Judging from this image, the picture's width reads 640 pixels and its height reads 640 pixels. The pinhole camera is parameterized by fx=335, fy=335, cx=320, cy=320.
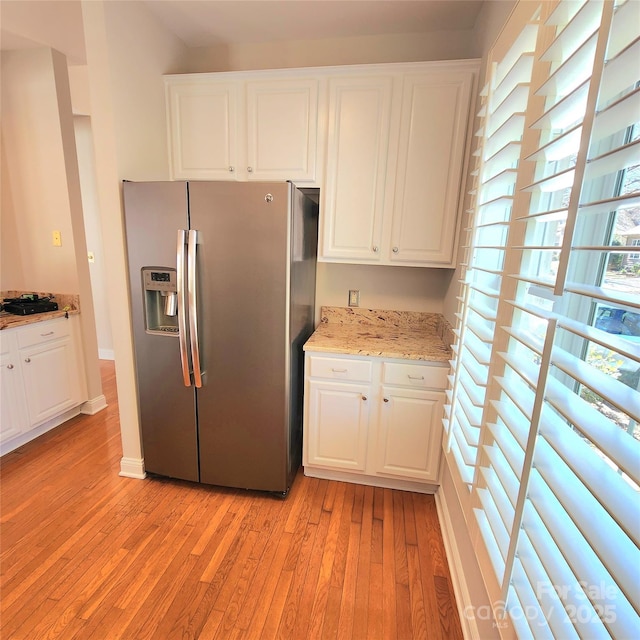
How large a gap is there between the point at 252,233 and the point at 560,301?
134 centimetres

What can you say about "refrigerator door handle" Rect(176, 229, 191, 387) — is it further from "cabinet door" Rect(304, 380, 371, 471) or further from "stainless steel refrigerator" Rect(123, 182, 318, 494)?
"cabinet door" Rect(304, 380, 371, 471)

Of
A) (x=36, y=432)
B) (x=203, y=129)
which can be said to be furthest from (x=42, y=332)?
(x=203, y=129)

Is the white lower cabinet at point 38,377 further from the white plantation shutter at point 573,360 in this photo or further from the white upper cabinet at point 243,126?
the white plantation shutter at point 573,360

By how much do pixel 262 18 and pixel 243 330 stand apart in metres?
1.83

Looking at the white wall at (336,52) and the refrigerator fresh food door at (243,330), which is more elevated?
the white wall at (336,52)

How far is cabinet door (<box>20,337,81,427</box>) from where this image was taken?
2.39 meters

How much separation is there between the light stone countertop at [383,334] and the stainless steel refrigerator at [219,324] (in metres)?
0.24

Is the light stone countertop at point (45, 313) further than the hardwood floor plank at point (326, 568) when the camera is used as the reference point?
Yes

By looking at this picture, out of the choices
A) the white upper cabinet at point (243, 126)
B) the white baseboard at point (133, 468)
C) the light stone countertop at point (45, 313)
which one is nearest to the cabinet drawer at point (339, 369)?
the white upper cabinet at point (243, 126)

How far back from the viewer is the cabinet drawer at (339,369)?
6.34 ft

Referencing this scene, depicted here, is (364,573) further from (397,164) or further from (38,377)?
(38,377)

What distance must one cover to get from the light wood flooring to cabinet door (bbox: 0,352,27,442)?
0.85 feet

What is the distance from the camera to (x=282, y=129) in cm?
202

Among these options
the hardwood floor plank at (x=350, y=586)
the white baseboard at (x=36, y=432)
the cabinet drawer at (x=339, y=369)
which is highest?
the cabinet drawer at (x=339, y=369)
